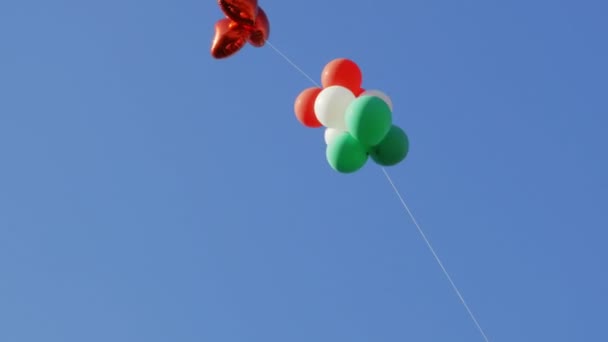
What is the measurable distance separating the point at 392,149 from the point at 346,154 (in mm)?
589

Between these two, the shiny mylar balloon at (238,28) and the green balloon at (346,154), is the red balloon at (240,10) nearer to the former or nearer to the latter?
the shiny mylar balloon at (238,28)

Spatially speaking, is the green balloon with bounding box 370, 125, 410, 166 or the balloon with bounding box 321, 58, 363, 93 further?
the balloon with bounding box 321, 58, 363, 93

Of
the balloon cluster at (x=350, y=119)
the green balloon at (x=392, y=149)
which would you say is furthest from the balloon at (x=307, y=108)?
the green balloon at (x=392, y=149)

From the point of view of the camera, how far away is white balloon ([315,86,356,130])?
486 inches

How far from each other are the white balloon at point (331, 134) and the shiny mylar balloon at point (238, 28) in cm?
170

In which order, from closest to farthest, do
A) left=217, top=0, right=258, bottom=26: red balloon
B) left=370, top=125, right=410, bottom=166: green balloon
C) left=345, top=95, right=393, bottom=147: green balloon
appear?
1. left=345, top=95, right=393, bottom=147: green balloon
2. left=370, top=125, right=410, bottom=166: green balloon
3. left=217, top=0, right=258, bottom=26: red balloon

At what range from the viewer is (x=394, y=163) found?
12.4m

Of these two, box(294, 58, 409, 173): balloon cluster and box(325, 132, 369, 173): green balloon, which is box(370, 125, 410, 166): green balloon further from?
box(325, 132, 369, 173): green balloon

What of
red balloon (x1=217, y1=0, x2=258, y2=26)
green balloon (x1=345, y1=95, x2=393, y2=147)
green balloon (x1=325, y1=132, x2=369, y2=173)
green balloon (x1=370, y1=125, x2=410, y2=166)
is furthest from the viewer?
red balloon (x1=217, y1=0, x2=258, y2=26)

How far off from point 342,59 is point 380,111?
1196mm

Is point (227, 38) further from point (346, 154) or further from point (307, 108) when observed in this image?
point (346, 154)

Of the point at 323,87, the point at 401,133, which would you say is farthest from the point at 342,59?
the point at 401,133

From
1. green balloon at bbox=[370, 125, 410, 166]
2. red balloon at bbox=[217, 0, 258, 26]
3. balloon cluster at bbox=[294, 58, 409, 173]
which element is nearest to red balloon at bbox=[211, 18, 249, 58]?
red balloon at bbox=[217, 0, 258, 26]

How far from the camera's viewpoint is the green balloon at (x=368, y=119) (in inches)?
471
